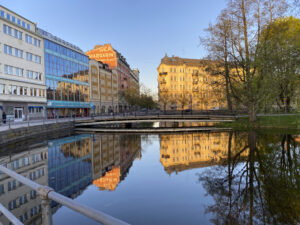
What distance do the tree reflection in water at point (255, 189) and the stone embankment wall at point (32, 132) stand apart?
17724 millimetres

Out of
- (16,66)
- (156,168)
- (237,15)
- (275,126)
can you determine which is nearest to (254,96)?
(275,126)

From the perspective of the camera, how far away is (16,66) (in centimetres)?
3619

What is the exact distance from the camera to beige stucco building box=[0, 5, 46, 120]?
1331 inches

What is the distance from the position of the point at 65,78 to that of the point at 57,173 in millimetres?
43871

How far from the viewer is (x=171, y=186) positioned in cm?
804

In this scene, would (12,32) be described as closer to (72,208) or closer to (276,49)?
(276,49)

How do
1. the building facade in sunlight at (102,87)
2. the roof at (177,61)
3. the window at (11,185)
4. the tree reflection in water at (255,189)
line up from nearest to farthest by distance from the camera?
the tree reflection in water at (255,189)
the window at (11,185)
the building facade in sunlight at (102,87)
the roof at (177,61)

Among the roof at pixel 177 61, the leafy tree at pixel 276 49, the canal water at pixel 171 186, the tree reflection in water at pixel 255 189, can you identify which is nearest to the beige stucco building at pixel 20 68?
the canal water at pixel 171 186

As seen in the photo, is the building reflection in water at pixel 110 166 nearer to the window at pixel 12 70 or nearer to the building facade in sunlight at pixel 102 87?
the window at pixel 12 70

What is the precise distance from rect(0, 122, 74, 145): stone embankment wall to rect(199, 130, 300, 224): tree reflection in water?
17.7m

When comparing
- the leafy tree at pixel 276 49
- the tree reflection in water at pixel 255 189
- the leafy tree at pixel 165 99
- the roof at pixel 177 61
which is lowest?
the tree reflection in water at pixel 255 189

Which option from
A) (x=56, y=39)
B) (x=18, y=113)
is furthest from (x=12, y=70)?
(x=56, y=39)

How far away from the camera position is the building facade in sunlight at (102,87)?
62.8 m

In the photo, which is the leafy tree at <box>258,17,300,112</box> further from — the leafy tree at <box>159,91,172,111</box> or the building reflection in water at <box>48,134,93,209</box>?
the leafy tree at <box>159,91,172,111</box>
